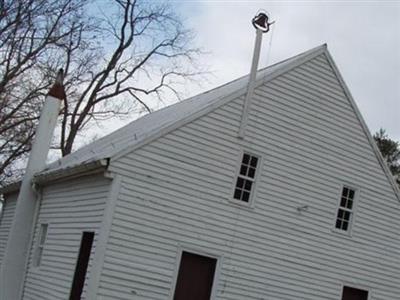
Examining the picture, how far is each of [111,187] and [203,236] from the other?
2.74m

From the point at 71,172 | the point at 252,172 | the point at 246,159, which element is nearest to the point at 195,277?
the point at 252,172

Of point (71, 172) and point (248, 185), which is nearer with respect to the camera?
point (71, 172)

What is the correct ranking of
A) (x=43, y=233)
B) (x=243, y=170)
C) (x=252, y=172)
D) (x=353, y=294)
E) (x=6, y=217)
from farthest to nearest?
1. (x=6, y=217)
2. (x=43, y=233)
3. (x=353, y=294)
4. (x=252, y=172)
5. (x=243, y=170)

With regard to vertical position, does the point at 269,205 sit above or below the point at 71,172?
above

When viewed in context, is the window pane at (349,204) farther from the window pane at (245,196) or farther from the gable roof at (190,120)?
the window pane at (245,196)

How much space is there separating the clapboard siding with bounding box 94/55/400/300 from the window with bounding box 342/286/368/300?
0.96 feet

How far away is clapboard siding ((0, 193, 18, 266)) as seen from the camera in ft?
77.0

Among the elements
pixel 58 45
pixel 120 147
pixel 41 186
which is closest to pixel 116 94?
pixel 58 45

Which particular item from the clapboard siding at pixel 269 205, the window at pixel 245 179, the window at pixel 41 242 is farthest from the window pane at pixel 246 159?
the window at pixel 41 242

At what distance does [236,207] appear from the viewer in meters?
15.6

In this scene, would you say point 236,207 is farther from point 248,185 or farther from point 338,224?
point 338,224

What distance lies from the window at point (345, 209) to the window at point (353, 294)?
176 centimetres

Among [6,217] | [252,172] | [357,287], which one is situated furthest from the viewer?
[6,217]

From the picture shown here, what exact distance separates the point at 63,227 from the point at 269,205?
18.4ft
